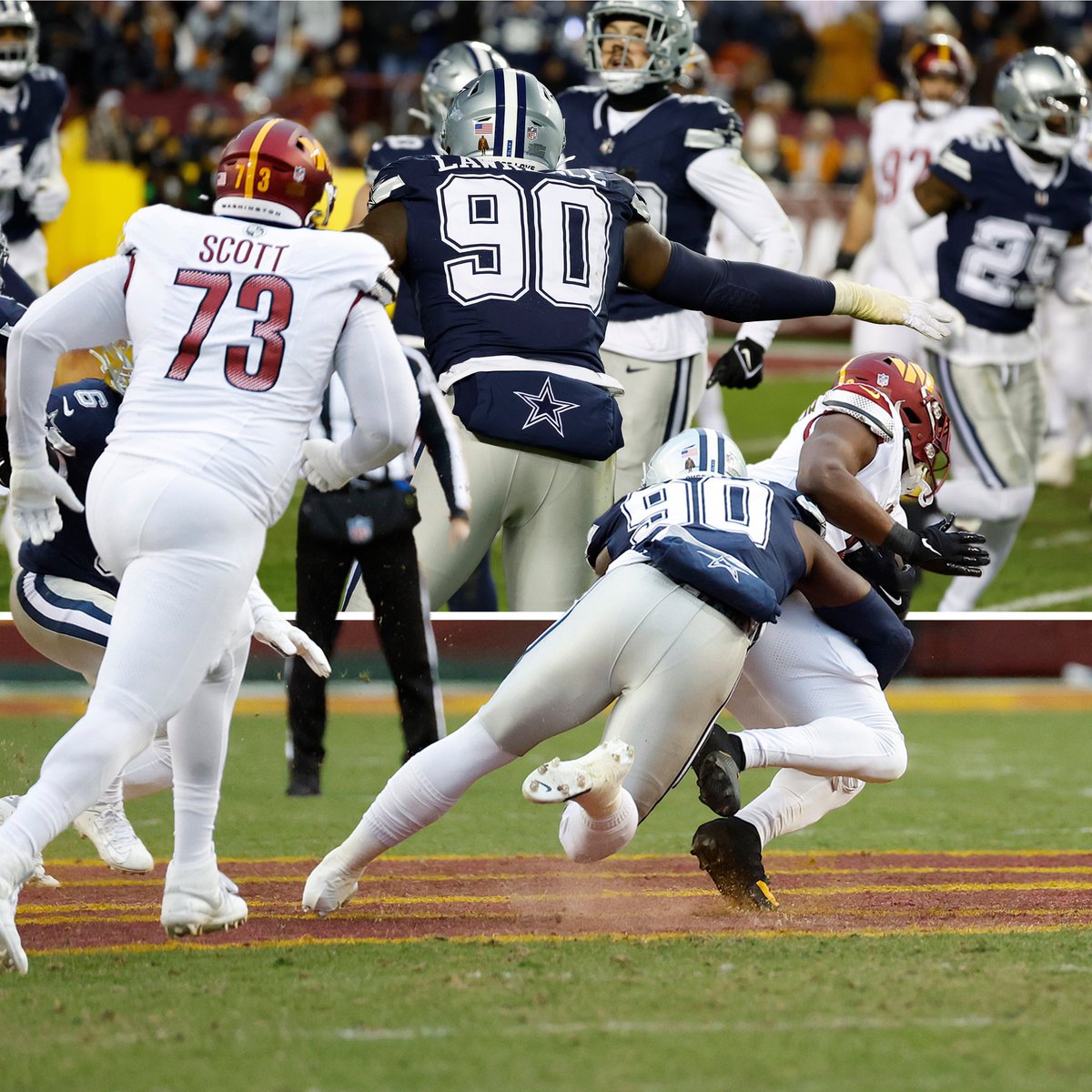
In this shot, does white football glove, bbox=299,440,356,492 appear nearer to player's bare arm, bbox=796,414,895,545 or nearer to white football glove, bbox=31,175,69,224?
player's bare arm, bbox=796,414,895,545

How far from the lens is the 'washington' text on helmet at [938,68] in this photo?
9789 millimetres

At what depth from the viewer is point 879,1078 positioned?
294cm

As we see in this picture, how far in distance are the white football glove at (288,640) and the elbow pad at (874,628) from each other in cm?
115

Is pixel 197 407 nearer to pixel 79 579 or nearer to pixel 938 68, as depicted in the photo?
pixel 79 579

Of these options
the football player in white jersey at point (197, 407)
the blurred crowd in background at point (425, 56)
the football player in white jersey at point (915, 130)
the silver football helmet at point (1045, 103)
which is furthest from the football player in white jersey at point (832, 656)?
the blurred crowd in background at point (425, 56)

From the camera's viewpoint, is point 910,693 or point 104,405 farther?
point 910,693

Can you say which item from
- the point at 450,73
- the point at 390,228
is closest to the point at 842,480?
the point at 390,228

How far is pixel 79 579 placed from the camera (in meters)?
4.80

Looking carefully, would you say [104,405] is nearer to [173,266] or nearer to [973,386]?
[173,266]

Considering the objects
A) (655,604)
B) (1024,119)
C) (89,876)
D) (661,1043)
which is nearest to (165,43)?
(1024,119)

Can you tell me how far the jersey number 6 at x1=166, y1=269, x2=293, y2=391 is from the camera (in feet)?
12.6

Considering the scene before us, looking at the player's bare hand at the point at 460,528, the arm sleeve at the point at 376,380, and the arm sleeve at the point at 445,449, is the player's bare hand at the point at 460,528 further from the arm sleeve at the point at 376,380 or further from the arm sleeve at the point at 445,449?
→ the arm sleeve at the point at 376,380

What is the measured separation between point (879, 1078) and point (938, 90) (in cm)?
764

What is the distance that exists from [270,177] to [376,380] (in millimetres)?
465
